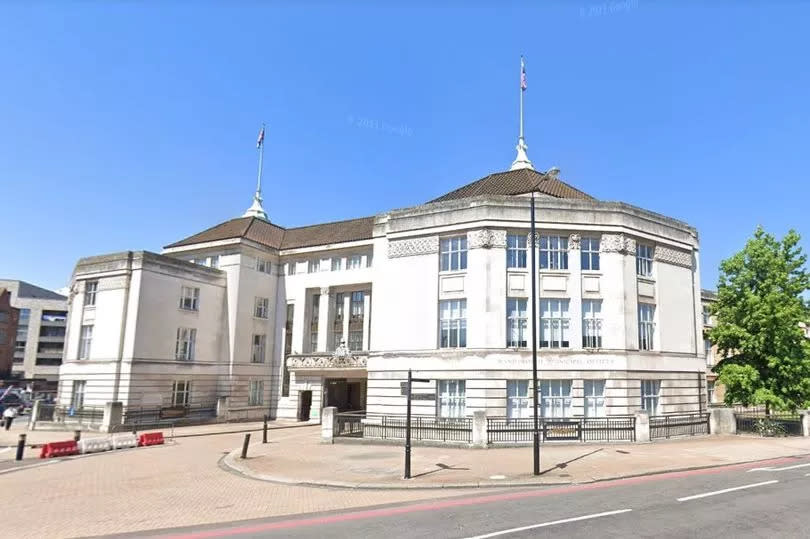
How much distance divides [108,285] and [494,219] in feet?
90.8

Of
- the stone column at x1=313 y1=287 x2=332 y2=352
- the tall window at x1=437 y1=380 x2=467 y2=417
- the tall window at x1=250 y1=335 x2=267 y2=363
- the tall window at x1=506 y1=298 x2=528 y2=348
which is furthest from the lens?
the stone column at x1=313 y1=287 x2=332 y2=352

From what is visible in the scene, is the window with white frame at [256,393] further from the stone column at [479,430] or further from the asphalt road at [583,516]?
the asphalt road at [583,516]

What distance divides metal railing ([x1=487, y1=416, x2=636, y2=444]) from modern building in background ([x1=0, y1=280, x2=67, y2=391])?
92042mm

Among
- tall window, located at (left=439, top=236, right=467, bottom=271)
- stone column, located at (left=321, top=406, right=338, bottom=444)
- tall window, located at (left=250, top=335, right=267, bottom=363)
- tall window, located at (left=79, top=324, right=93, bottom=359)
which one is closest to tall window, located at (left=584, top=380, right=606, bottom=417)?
tall window, located at (left=439, top=236, right=467, bottom=271)

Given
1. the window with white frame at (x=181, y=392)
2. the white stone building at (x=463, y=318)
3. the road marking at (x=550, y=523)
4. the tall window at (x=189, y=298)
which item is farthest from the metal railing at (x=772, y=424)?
the tall window at (x=189, y=298)

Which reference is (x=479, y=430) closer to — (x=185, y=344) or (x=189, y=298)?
(x=185, y=344)

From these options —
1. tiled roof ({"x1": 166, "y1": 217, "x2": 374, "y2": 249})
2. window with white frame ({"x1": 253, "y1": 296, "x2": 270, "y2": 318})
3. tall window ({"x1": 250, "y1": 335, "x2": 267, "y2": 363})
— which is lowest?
tall window ({"x1": 250, "y1": 335, "x2": 267, "y2": 363})

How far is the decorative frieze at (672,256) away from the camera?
32.0 meters

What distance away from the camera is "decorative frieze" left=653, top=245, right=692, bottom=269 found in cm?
3195

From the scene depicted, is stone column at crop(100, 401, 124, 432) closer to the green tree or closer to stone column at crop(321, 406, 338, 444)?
stone column at crop(321, 406, 338, 444)

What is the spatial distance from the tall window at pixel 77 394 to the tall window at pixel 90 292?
18.2 ft

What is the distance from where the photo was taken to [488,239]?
2920cm

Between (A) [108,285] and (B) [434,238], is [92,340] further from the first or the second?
(B) [434,238]

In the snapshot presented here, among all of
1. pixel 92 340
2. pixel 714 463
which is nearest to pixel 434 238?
pixel 714 463
